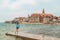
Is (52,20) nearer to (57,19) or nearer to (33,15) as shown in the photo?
(57,19)

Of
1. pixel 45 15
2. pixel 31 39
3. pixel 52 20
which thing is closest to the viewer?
pixel 31 39

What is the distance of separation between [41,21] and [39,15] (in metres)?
6.32

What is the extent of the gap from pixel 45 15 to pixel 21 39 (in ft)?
495

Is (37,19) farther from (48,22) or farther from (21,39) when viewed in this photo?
(21,39)

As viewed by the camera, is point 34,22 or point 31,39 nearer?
point 31,39

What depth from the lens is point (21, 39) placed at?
2388cm

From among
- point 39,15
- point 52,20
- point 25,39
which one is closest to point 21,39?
point 25,39

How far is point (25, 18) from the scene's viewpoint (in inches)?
7146

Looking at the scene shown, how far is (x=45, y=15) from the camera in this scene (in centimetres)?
17375

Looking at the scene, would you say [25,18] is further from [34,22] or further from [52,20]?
[52,20]

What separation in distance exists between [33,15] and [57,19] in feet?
79.2

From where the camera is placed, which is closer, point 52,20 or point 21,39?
point 21,39

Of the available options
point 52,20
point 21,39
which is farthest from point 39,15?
point 21,39

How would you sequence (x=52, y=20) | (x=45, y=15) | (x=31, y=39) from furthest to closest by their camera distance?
(x=45, y=15) < (x=52, y=20) < (x=31, y=39)
